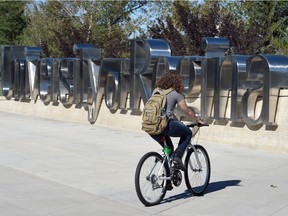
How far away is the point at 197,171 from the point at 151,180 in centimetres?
90

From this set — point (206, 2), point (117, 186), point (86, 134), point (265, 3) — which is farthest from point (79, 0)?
point (117, 186)

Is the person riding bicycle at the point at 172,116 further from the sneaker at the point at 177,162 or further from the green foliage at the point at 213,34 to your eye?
the green foliage at the point at 213,34

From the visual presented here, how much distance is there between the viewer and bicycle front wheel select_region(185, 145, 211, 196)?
816cm

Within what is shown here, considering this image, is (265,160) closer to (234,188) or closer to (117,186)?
(234,188)

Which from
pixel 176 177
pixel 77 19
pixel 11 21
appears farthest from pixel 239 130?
pixel 11 21

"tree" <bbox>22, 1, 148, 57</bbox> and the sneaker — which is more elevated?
"tree" <bbox>22, 1, 148, 57</bbox>

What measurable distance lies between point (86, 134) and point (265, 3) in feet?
78.2

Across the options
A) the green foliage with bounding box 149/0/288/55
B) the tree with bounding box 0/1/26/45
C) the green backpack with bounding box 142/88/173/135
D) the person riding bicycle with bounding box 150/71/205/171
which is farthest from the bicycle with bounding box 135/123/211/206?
the tree with bounding box 0/1/26/45

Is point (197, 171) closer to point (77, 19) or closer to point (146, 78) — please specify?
point (146, 78)

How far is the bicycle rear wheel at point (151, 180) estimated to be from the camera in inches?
297

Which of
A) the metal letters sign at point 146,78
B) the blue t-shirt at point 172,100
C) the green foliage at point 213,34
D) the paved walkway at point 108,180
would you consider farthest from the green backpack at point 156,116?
the green foliage at point 213,34

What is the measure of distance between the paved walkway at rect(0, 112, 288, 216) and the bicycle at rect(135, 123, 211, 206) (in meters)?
0.15

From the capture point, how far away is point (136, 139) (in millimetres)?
14539

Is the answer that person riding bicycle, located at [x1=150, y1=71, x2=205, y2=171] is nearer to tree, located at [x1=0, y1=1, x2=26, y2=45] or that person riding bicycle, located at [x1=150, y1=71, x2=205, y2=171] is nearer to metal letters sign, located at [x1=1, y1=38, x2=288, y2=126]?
metal letters sign, located at [x1=1, y1=38, x2=288, y2=126]
